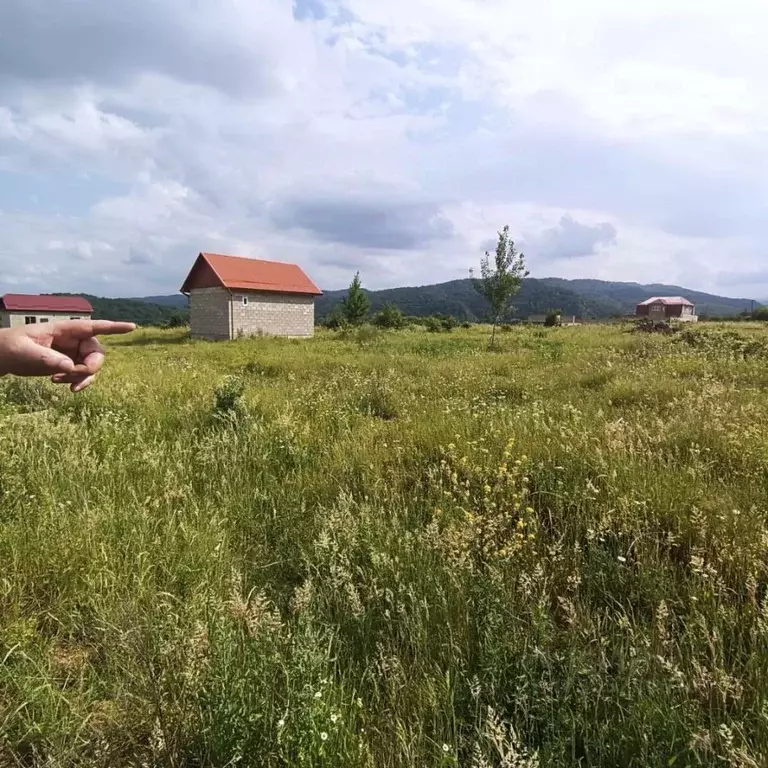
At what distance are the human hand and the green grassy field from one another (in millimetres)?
1078

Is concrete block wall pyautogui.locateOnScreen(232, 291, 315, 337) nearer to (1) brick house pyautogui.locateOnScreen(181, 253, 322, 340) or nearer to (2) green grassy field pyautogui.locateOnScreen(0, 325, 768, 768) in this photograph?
(1) brick house pyautogui.locateOnScreen(181, 253, 322, 340)

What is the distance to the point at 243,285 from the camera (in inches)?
1366

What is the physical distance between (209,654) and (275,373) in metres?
11.1

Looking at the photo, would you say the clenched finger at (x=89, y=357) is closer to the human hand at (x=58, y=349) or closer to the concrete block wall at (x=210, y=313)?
the human hand at (x=58, y=349)

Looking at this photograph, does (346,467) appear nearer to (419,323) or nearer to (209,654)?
(209,654)

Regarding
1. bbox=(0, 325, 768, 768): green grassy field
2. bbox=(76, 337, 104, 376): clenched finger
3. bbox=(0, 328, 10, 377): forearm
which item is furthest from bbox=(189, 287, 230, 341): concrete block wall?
bbox=(0, 328, 10, 377): forearm

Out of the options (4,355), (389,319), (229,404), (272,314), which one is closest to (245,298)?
(272,314)

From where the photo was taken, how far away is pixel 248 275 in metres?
36.4

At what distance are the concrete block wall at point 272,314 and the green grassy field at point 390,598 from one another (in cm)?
3023

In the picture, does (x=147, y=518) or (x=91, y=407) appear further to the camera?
(x=91, y=407)

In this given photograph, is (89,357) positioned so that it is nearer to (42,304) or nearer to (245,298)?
(245,298)

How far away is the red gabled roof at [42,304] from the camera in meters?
60.8

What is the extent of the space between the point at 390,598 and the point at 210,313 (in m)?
35.4

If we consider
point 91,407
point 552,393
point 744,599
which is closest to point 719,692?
point 744,599
